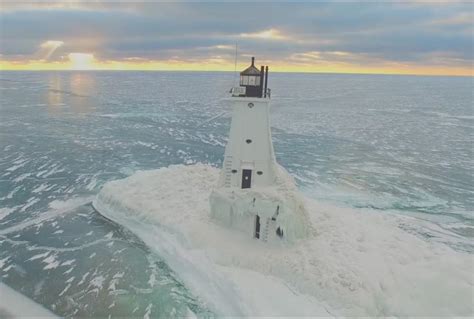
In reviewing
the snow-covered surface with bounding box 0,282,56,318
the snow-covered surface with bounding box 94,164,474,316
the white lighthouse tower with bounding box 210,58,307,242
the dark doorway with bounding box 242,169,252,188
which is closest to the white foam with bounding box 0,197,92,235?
the snow-covered surface with bounding box 94,164,474,316

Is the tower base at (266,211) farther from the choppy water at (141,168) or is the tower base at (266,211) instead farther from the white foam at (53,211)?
the white foam at (53,211)

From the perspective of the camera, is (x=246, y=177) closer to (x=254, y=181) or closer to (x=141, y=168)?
(x=254, y=181)

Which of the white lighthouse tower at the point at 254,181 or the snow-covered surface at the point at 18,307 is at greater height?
the white lighthouse tower at the point at 254,181

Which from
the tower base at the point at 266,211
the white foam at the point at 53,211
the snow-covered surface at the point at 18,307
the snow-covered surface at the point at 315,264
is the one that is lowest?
the snow-covered surface at the point at 18,307

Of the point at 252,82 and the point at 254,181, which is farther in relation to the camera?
the point at 254,181

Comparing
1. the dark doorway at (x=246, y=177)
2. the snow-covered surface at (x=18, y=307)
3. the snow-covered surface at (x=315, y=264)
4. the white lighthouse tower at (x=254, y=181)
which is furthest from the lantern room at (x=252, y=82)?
the snow-covered surface at (x=18, y=307)

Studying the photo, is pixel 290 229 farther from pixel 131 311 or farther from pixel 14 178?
pixel 14 178

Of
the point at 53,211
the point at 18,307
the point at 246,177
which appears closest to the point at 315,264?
the point at 246,177
